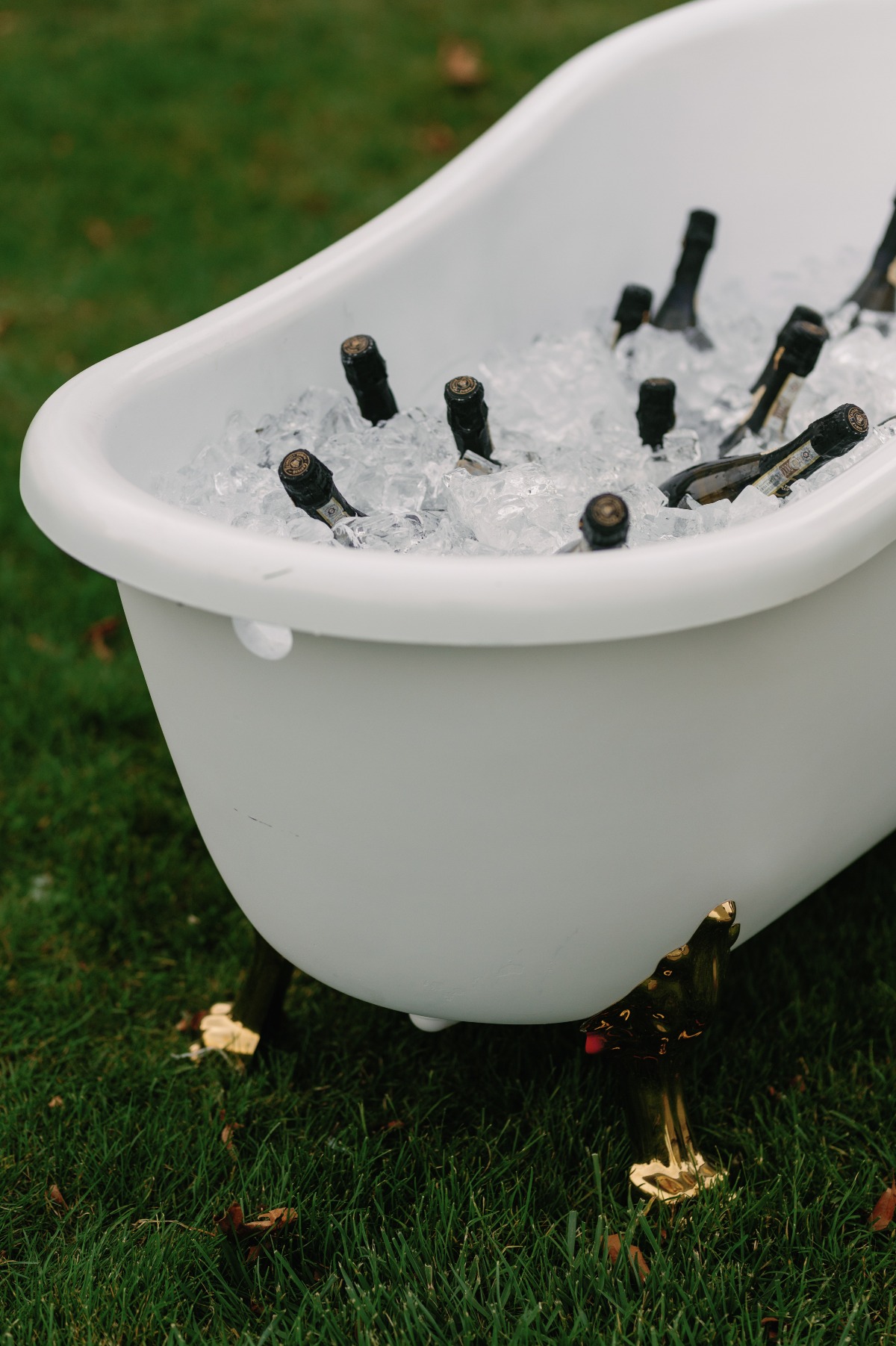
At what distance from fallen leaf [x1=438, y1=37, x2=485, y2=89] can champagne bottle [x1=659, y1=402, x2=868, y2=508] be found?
2457 mm

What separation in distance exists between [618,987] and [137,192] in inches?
112

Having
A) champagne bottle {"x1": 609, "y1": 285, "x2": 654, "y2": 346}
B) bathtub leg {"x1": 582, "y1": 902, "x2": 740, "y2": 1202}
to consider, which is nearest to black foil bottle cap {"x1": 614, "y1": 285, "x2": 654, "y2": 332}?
champagne bottle {"x1": 609, "y1": 285, "x2": 654, "y2": 346}

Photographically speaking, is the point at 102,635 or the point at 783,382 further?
the point at 102,635

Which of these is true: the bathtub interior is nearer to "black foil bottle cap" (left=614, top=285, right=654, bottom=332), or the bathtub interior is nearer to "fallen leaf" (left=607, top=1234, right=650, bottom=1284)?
"black foil bottle cap" (left=614, top=285, right=654, bottom=332)

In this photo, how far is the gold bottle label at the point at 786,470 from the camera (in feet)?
4.23

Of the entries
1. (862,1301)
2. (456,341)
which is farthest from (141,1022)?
(456,341)

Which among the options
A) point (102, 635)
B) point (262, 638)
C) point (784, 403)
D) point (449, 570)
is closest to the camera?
point (449, 570)

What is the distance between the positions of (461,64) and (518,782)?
122 inches

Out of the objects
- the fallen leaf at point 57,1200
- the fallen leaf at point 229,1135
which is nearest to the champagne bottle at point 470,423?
the fallen leaf at point 229,1135

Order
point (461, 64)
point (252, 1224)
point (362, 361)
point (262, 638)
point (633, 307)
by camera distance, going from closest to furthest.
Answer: point (262, 638)
point (252, 1224)
point (362, 361)
point (633, 307)
point (461, 64)

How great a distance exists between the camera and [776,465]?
1.35 meters

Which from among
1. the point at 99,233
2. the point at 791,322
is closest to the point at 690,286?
the point at 791,322

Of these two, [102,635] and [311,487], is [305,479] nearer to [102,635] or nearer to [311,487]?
[311,487]

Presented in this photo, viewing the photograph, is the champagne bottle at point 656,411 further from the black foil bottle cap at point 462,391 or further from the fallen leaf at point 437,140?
the fallen leaf at point 437,140
